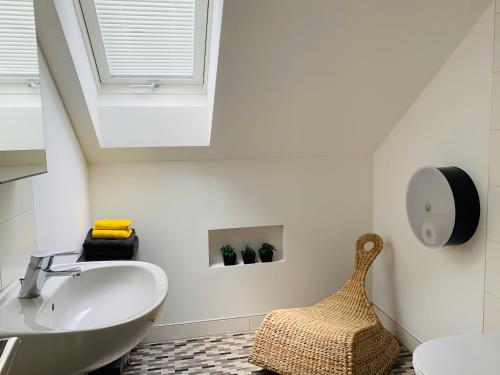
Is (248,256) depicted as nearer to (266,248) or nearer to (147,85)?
(266,248)

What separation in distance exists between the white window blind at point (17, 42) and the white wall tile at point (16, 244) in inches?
19.4

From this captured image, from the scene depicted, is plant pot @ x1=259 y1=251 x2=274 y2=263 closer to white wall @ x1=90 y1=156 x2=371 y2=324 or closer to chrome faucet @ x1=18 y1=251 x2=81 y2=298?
white wall @ x1=90 y1=156 x2=371 y2=324

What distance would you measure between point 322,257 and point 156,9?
1.86 metres

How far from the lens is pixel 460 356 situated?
4.66 ft

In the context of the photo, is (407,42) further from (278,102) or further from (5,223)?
(5,223)

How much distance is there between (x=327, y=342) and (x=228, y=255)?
3.07 ft

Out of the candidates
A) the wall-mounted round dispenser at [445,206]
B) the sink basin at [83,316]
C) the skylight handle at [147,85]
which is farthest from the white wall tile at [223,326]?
the skylight handle at [147,85]

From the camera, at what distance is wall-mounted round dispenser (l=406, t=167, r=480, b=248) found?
1.91 m

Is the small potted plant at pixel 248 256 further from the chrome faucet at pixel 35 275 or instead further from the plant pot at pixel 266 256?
the chrome faucet at pixel 35 275

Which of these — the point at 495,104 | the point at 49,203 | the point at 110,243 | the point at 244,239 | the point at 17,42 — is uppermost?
the point at 17,42

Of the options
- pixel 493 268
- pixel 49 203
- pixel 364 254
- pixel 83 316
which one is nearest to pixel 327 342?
pixel 364 254

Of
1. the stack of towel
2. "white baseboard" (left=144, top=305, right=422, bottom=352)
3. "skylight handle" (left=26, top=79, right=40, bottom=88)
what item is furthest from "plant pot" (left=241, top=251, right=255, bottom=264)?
"skylight handle" (left=26, top=79, right=40, bottom=88)

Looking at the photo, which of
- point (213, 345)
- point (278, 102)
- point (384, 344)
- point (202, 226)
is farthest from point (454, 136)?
point (213, 345)

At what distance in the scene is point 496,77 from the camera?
1813 mm
